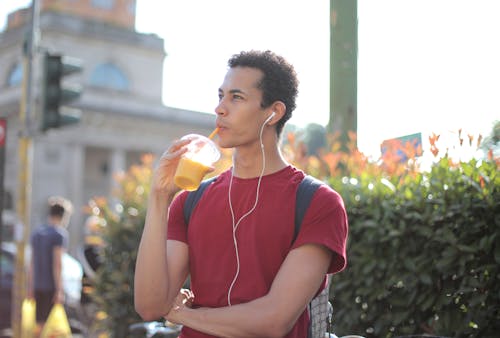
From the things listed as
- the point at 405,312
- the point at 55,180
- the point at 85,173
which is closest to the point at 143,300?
the point at 405,312

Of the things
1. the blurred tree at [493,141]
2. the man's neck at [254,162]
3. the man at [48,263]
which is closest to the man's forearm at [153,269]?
the man's neck at [254,162]

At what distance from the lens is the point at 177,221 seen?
8.16 ft

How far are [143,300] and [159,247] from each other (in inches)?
7.1

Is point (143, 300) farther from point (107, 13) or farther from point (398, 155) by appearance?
point (107, 13)

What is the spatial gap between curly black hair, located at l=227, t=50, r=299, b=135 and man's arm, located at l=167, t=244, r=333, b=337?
0.55 m

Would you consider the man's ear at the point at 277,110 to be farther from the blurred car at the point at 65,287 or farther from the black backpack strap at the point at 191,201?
the blurred car at the point at 65,287

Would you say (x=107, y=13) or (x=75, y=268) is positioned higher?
(x=107, y=13)

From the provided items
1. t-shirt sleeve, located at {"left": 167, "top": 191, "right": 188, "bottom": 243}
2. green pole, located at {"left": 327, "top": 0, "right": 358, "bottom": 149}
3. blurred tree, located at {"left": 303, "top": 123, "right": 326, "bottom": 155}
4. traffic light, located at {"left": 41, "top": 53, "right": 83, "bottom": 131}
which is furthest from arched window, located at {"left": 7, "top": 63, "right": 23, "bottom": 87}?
t-shirt sleeve, located at {"left": 167, "top": 191, "right": 188, "bottom": 243}

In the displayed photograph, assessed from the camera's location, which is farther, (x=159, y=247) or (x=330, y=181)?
(x=330, y=181)

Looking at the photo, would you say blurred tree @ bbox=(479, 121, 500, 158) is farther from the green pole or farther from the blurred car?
the blurred car

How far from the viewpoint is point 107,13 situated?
5650cm

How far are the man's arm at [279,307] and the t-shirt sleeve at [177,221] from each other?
12.4 inches

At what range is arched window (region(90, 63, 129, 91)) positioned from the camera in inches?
2044

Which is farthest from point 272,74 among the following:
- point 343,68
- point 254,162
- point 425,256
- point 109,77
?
point 109,77
